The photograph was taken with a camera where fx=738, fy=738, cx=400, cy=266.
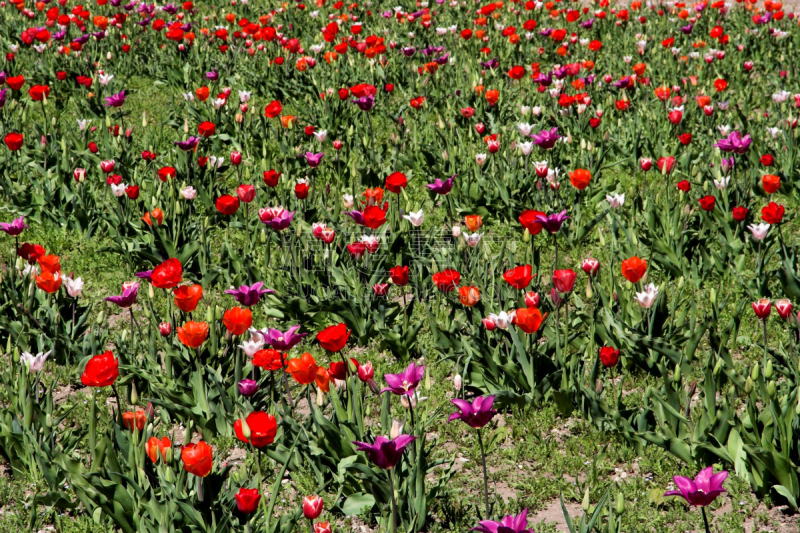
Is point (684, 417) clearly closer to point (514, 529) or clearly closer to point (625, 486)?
point (625, 486)

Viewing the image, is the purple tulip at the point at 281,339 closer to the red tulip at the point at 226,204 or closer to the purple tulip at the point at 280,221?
the purple tulip at the point at 280,221

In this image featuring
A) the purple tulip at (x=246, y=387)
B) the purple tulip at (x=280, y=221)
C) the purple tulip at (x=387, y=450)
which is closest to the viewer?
the purple tulip at (x=387, y=450)

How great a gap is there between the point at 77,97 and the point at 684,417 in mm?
6820

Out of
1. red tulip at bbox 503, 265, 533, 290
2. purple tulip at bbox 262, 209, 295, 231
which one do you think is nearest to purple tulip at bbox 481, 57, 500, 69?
purple tulip at bbox 262, 209, 295, 231

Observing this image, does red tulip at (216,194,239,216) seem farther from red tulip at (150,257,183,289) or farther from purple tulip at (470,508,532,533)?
purple tulip at (470,508,532,533)

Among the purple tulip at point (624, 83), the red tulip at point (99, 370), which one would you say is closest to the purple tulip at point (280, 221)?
the red tulip at point (99, 370)

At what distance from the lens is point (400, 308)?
444 cm

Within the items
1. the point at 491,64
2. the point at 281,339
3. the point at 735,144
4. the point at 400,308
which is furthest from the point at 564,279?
the point at 491,64

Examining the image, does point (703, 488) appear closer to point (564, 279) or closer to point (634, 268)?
point (564, 279)

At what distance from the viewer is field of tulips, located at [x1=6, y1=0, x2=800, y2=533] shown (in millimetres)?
2885

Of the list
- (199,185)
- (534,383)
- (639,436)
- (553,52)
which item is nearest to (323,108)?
(199,185)

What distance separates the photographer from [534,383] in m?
3.56

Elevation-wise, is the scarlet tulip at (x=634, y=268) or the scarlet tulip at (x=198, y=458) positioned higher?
the scarlet tulip at (x=634, y=268)

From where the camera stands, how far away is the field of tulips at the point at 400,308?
2.88 meters
